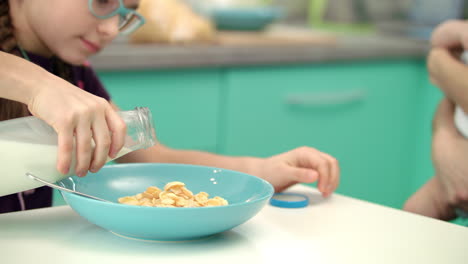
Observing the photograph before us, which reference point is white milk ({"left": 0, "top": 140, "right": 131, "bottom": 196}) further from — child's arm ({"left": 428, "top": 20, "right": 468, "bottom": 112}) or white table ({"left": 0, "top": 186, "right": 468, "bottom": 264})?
child's arm ({"left": 428, "top": 20, "right": 468, "bottom": 112})

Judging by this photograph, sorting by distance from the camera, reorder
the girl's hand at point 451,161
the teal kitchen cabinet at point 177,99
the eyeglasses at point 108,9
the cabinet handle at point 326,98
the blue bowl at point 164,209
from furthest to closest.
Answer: the cabinet handle at point 326,98
the teal kitchen cabinet at point 177,99
the girl's hand at point 451,161
the eyeglasses at point 108,9
the blue bowl at point 164,209

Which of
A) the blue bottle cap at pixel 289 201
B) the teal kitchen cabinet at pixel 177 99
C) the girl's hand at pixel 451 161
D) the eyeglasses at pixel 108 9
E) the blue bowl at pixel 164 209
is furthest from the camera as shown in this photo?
the teal kitchen cabinet at pixel 177 99

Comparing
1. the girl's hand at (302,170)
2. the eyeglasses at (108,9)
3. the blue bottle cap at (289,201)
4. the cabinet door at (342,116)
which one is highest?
the eyeglasses at (108,9)

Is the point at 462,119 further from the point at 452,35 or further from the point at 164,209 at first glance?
the point at 164,209

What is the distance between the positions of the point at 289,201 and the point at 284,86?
1315mm

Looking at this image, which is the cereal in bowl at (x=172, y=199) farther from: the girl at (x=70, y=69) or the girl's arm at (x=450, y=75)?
the girl's arm at (x=450, y=75)

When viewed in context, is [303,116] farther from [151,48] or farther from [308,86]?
[151,48]

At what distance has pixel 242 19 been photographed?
2496 mm

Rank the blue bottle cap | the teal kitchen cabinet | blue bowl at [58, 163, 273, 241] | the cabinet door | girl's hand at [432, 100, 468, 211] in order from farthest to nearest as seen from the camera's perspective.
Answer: the cabinet door, the teal kitchen cabinet, girl's hand at [432, 100, 468, 211], the blue bottle cap, blue bowl at [58, 163, 273, 241]

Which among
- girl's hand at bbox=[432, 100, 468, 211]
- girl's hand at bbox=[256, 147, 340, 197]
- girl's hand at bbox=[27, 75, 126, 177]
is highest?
girl's hand at bbox=[27, 75, 126, 177]

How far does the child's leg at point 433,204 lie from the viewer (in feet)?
4.33

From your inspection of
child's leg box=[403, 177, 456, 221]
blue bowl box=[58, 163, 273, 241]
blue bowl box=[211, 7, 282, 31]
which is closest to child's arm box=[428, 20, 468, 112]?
child's leg box=[403, 177, 456, 221]

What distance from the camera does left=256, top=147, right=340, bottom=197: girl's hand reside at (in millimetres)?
1041

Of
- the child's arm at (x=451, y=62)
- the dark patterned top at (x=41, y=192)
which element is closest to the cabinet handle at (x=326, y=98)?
the child's arm at (x=451, y=62)
